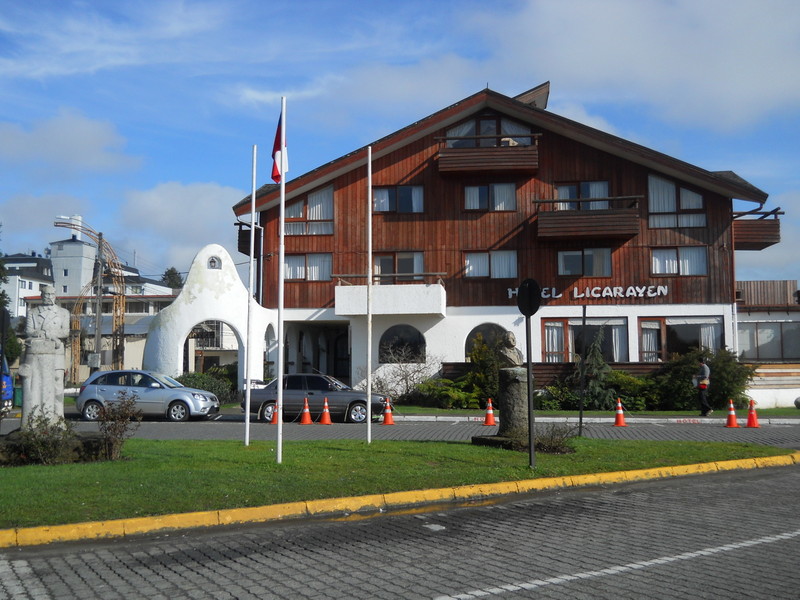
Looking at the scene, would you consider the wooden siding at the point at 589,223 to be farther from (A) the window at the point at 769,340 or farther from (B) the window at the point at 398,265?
(A) the window at the point at 769,340

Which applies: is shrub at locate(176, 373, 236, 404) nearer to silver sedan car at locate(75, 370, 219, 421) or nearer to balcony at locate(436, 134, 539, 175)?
silver sedan car at locate(75, 370, 219, 421)

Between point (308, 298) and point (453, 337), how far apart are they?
254 inches

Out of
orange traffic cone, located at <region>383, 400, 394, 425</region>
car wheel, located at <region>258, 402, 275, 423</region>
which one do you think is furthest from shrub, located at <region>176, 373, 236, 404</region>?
orange traffic cone, located at <region>383, 400, 394, 425</region>

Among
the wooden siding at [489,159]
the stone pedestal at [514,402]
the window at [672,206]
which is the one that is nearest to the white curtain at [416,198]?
the wooden siding at [489,159]

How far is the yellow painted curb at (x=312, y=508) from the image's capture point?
26.5 ft

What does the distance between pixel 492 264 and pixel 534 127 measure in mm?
6129

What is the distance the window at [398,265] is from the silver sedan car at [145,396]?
1172 centimetres

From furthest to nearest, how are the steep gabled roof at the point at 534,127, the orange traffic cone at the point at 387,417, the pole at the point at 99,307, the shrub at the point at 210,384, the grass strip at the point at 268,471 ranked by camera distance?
the pole at the point at 99,307 < the steep gabled roof at the point at 534,127 < the shrub at the point at 210,384 < the orange traffic cone at the point at 387,417 < the grass strip at the point at 268,471

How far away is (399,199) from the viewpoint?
1346 inches

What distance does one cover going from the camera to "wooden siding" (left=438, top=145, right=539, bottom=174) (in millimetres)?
32406

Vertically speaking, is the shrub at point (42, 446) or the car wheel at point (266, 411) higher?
the shrub at point (42, 446)

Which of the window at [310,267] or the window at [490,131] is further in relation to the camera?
the window at [310,267]

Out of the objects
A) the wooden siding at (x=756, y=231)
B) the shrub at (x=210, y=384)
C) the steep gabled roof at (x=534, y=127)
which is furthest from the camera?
the wooden siding at (x=756, y=231)

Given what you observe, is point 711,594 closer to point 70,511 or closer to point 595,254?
point 70,511
